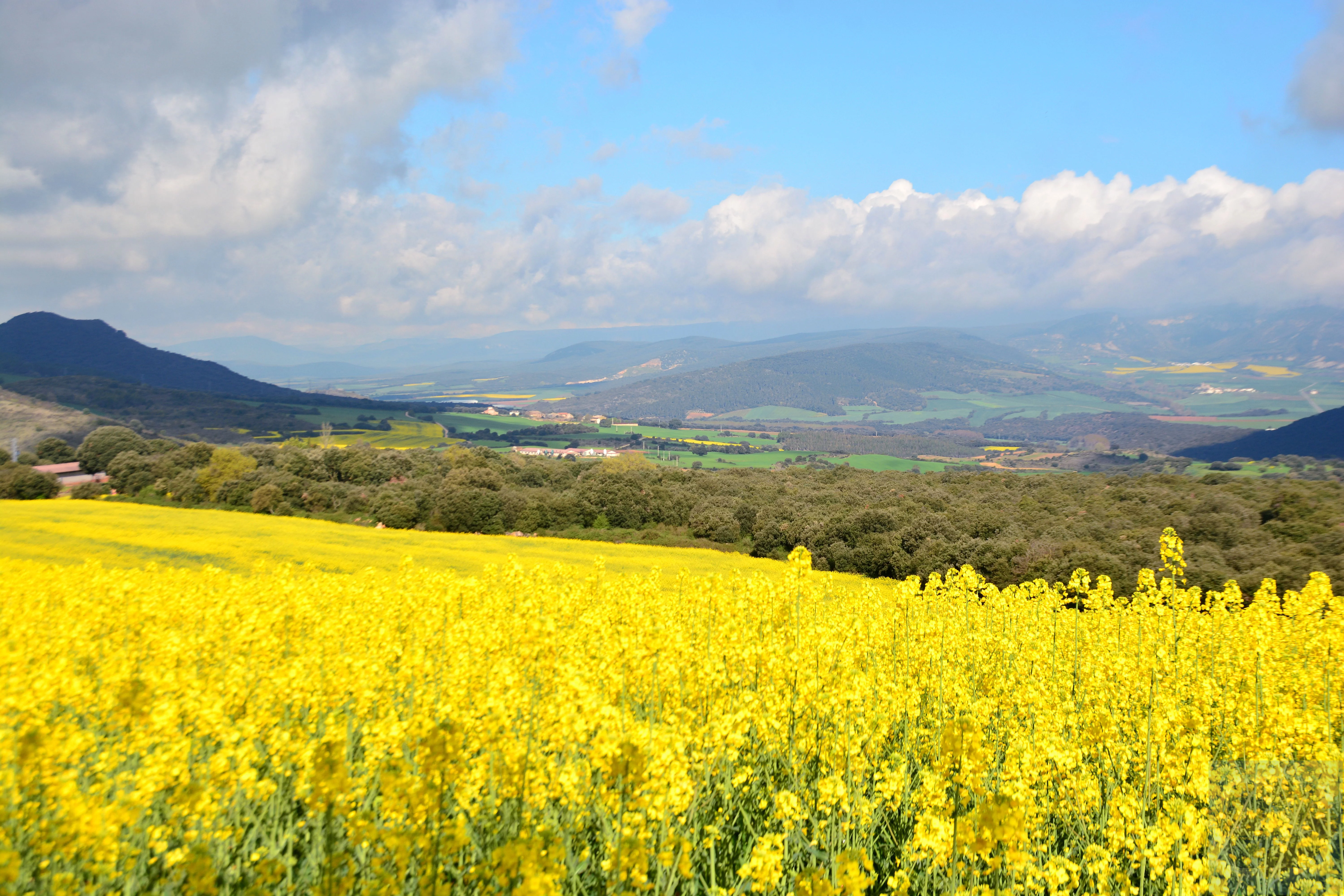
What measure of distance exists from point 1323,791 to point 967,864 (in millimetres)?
3827

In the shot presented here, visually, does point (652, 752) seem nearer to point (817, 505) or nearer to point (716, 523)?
point (716, 523)

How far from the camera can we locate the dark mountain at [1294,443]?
107 meters

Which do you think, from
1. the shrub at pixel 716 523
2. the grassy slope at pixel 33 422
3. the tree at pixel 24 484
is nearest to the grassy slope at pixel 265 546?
the shrub at pixel 716 523

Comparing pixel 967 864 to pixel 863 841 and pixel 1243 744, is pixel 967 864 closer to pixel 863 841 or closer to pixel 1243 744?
pixel 863 841

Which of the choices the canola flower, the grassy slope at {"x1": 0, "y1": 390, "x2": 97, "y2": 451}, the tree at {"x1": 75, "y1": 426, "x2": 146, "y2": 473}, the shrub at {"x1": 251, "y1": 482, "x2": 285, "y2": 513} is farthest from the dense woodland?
the grassy slope at {"x1": 0, "y1": 390, "x2": 97, "y2": 451}

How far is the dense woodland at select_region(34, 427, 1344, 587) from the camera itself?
36656 millimetres

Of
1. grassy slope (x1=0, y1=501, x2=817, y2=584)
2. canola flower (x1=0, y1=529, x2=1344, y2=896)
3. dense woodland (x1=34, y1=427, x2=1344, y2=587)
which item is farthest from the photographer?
dense woodland (x1=34, y1=427, x2=1344, y2=587)

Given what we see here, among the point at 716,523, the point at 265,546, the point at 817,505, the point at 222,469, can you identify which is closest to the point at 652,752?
the point at 265,546

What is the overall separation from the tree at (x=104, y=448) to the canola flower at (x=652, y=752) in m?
71.2

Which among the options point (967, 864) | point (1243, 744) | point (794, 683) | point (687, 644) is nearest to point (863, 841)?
point (967, 864)

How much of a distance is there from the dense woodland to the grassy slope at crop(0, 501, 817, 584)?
21.0 ft

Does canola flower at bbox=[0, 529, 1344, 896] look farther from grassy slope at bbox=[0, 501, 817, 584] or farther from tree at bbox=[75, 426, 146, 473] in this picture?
tree at bbox=[75, 426, 146, 473]

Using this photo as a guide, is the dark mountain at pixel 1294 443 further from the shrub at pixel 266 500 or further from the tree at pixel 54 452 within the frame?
the tree at pixel 54 452

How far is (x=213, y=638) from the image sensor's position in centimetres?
1043
